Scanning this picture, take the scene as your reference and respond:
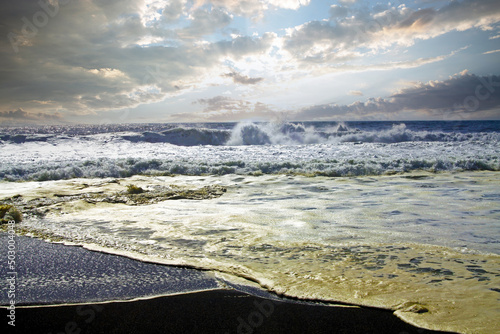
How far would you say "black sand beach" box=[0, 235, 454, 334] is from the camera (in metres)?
1.71

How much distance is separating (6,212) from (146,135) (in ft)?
68.7

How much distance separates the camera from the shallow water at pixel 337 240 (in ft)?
6.73

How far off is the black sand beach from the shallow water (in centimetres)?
17

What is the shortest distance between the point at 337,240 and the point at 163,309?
1908 millimetres

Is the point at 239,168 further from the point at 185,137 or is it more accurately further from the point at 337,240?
the point at 185,137

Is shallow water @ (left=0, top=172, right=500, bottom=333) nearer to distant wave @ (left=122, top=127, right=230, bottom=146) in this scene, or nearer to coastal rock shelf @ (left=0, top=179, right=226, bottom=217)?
coastal rock shelf @ (left=0, top=179, right=226, bottom=217)

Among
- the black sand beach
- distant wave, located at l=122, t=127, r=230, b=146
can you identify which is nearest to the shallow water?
the black sand beach

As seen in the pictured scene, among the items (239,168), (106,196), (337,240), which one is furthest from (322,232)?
(239,168)

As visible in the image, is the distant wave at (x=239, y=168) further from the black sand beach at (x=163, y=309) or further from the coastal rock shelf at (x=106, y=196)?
the black sand beach at (x=163, y=309)

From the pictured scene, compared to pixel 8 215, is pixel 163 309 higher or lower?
lower

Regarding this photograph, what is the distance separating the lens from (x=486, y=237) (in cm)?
331

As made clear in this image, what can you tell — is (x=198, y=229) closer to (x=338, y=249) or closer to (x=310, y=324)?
(x=338, y=249)

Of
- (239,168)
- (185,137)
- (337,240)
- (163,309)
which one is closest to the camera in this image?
(163,309)

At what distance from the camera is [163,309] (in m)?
1.90
